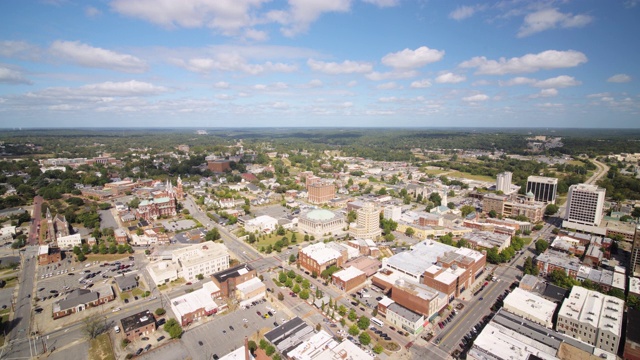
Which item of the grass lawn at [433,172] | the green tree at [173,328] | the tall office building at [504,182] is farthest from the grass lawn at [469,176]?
the green tree at [173,328]

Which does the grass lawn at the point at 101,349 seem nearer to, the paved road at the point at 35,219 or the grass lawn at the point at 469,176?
the paved road at the point at 35,219

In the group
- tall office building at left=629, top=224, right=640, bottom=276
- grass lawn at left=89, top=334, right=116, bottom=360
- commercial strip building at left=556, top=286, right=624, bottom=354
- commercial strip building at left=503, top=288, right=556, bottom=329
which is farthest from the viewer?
tall office building at left=629, top=224, right=640, bottom=276

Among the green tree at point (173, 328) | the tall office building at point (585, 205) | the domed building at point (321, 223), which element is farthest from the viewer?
the domed building at point (321, 223)

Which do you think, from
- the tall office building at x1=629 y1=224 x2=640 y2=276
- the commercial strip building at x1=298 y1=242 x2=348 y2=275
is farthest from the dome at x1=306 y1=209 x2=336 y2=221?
the tall office building at x1=629 y1=224 x2=640 y2=276

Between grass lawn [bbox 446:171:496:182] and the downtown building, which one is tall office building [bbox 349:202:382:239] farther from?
grass lawn [bbox 446:171:496:182]

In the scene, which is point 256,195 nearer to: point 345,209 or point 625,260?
point 345,209

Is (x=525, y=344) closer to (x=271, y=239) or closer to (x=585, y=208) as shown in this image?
(x=271, y=239)

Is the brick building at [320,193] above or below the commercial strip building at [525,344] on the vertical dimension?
above
